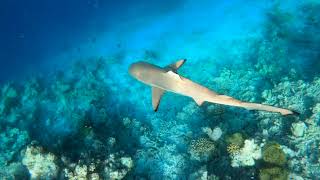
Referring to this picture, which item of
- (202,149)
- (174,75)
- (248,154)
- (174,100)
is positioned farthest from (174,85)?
(174,100)

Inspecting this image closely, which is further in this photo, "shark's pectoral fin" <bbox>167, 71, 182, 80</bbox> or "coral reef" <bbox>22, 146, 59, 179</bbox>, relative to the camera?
"coral reef" <bbox>22, 146, 59, 179</bbox>

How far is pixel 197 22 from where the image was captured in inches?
770

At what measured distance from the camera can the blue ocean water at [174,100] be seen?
9227mm

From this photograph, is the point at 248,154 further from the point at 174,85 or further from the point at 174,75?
the point at 174,75

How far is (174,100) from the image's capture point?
13.6m

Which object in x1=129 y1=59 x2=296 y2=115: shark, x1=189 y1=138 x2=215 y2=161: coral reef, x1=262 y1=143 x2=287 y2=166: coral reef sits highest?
x1=129 y1=59 x2=296 y2=115: shark

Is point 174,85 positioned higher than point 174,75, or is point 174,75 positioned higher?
point 174,75

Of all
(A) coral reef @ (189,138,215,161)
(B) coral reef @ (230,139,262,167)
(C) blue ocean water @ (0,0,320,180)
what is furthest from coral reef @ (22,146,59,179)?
(B) coral reef @ (230,139,262,167)

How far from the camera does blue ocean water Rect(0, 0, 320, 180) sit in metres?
9.23

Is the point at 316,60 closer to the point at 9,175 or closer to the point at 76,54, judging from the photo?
the point at 9,175

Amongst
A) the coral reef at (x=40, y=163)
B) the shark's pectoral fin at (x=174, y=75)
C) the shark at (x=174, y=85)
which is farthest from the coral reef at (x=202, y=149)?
the coral reef at (x=40, y=163)

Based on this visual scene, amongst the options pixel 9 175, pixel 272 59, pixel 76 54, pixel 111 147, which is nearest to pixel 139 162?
pixel 111 147

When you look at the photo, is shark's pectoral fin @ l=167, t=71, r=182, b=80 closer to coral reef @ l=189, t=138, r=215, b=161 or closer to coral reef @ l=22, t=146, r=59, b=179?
coral reef @ l=189, t=138, r=215, b=161

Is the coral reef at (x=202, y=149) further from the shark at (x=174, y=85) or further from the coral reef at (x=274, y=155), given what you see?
the shark at (x=174, y=85)
